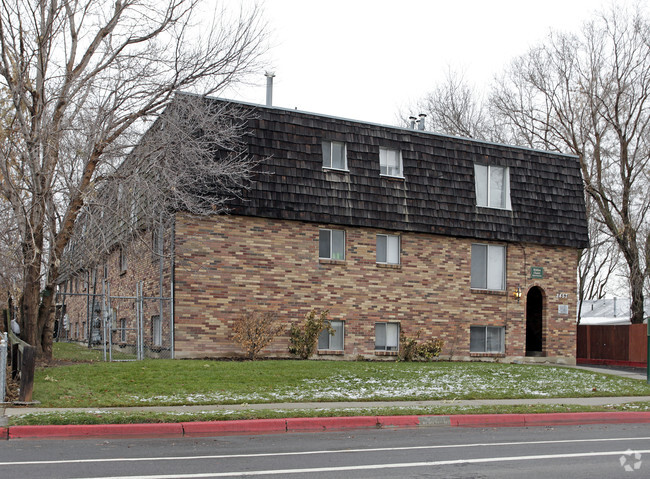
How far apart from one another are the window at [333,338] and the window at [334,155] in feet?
15.6

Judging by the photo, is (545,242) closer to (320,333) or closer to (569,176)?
(569,176)

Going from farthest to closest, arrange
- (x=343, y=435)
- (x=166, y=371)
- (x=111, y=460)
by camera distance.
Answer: (x=166, y=371), (x=343, y=435), (x=111, y=460)

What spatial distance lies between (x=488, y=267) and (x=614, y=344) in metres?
9.75

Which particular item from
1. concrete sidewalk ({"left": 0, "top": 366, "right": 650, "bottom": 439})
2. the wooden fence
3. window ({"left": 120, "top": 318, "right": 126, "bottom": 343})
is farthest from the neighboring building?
concrete sidewalk ({"left": 0, "top": 366, "right": 650, "bottom": 439})

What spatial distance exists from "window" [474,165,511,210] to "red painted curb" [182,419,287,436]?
14755mm

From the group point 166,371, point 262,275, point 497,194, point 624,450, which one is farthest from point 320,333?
point 624,450

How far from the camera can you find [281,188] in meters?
21.2

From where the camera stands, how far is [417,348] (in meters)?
22.9

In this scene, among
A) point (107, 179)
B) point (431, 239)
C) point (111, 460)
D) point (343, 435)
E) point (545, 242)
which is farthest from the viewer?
point (545, 242)

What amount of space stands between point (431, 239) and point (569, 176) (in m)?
6.25

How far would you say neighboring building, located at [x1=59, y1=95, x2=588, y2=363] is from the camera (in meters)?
20.5

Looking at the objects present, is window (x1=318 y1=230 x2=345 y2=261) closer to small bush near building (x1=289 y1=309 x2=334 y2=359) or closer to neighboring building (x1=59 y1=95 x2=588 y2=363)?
neighboring building (x1=59 y1=95 x2=588 y2=363)

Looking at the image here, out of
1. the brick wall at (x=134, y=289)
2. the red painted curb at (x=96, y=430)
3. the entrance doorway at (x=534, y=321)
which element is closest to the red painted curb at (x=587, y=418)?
the red painted curb at (x=96, y=430)

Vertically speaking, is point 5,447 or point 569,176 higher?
point 569,176
